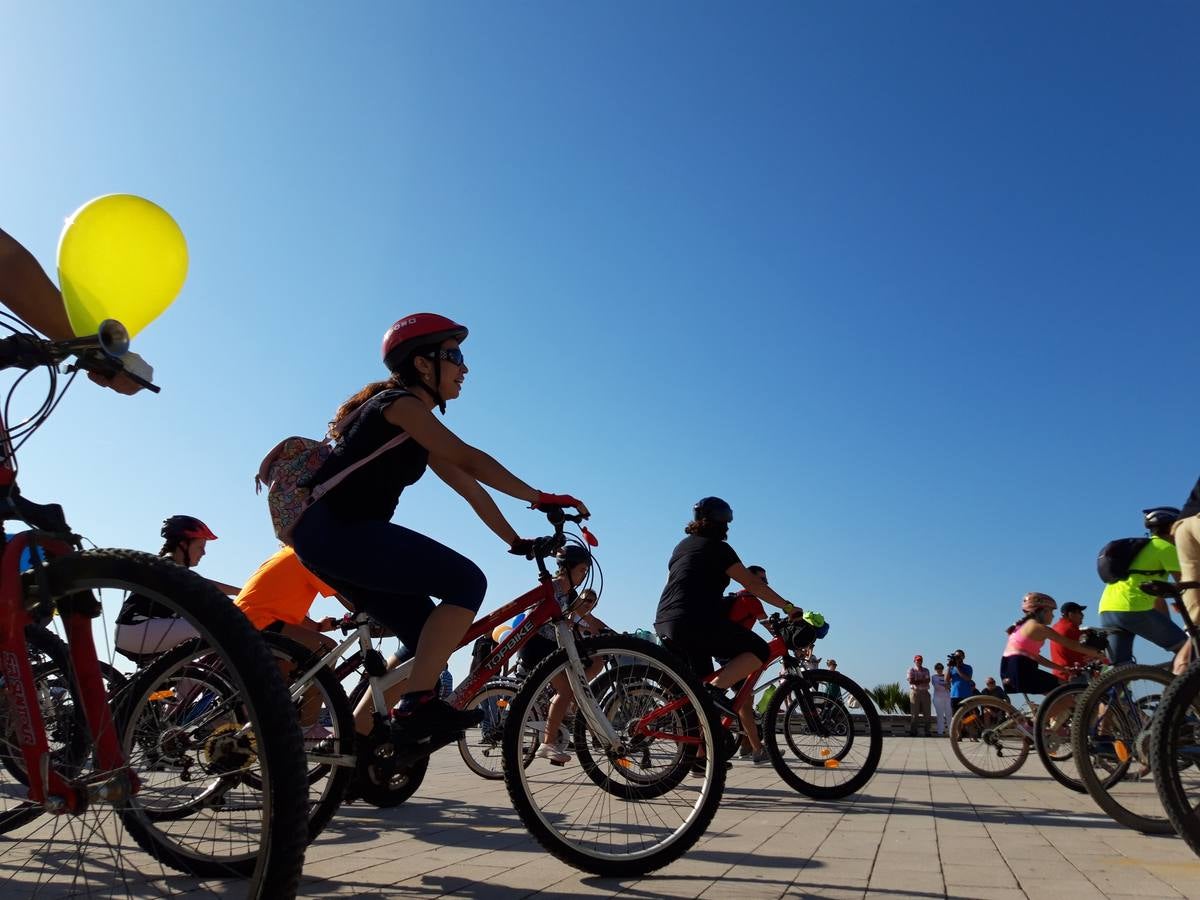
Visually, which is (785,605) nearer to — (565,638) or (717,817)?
(717,817)

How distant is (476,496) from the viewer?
401 centimetres

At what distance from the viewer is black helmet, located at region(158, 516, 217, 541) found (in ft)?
20.0

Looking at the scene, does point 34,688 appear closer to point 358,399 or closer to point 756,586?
point 358,399

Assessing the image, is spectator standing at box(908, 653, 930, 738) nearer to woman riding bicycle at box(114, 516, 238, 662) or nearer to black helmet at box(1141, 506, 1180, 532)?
black helmet at box(1141, 506, 1180, 532)

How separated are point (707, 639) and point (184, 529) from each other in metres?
3.56

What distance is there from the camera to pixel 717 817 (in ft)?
17.7

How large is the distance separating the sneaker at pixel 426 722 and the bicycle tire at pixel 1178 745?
8.13 ft

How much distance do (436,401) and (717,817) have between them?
2965mm

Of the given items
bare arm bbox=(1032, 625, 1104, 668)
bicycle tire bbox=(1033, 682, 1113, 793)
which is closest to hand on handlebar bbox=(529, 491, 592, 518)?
bicycle tire bbox=(1033, 682, 1113, 793)

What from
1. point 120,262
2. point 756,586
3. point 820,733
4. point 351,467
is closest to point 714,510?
point 756,586

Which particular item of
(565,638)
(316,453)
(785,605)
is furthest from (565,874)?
(785,605)

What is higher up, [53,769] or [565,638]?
[565,638]

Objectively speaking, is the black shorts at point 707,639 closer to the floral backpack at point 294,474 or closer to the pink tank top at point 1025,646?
the pink tank top at point 1025,646

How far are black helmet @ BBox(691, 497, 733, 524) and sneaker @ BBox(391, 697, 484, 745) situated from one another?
3.91m
